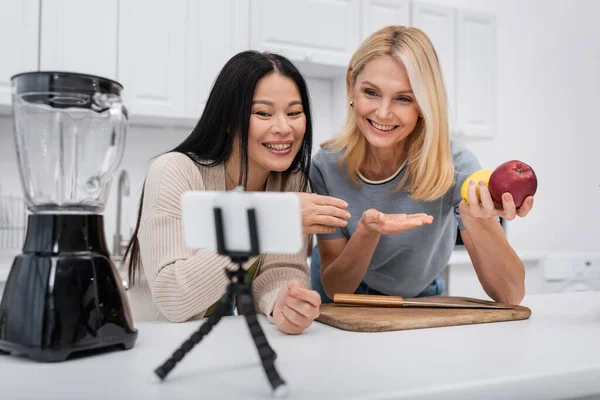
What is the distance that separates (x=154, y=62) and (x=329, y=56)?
879 millimetres

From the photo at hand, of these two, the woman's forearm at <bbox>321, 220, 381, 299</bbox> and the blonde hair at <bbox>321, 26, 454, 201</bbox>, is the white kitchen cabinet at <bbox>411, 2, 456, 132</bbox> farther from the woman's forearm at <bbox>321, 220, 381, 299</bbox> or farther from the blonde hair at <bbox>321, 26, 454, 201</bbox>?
the woman's forearm at <bbox>321, 220, 381, 299</bbox>

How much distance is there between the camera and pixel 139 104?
2.58 metres

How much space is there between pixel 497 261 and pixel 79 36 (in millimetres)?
1978

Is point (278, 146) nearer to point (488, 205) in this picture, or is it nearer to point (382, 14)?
point (488, 205)

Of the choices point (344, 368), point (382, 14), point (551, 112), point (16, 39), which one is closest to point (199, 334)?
point (344, 368)

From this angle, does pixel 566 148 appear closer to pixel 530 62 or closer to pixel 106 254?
pixel 530 62

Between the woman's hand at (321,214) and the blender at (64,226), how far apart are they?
356 mm

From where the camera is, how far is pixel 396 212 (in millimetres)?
1472

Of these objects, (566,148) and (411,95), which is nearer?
(411,95)

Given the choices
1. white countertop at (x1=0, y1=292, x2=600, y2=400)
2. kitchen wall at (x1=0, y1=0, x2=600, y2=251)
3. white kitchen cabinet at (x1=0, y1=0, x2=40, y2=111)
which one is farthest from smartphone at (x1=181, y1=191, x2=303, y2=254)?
kitchen wall at (x1=0, y1=0, x2=600, y2=251)

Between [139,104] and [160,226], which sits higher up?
[139,104]

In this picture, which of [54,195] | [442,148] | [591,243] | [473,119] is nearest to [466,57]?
[473,119]

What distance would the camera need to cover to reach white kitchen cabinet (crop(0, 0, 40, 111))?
234cm

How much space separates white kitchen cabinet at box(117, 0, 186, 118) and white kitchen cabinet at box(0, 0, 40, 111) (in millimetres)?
347
